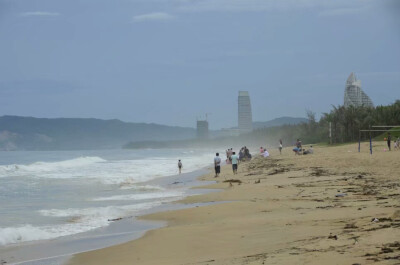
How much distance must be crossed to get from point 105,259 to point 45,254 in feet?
4.79

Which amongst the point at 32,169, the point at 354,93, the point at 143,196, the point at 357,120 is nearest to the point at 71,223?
the point at 143,196

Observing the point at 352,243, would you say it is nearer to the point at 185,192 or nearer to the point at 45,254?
the point at 45,254

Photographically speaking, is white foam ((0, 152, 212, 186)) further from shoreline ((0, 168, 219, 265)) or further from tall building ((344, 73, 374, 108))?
tall building ((344, 73, 374, 108))

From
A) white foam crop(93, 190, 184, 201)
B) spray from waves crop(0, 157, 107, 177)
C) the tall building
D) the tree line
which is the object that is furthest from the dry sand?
the tall building

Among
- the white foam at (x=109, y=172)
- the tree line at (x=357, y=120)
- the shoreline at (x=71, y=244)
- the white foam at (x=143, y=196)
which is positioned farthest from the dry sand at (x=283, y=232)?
the tree line at (x=357, y=120)

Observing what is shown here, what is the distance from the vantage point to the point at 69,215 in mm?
14078

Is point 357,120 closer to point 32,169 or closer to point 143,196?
point 32,169

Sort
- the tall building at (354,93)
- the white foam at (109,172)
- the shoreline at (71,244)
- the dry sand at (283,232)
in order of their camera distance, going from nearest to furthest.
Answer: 1. the dry sand at (283,232)
2. the shoreline at (71,244)
3. the white foam at (109,172)
4. the tall building at (354,93)

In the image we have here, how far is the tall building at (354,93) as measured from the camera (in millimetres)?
77312

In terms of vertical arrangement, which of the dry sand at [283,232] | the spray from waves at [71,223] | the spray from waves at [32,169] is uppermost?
the spray from waves at [32,169]

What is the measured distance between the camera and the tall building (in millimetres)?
77312

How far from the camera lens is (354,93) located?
3063 inches

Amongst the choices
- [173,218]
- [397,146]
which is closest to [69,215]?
[173,218]

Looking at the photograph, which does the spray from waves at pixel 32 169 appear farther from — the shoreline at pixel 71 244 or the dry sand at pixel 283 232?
the dry sand at pixel 283 232
